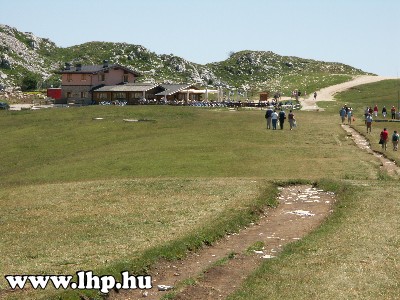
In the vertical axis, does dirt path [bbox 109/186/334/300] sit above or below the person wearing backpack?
below

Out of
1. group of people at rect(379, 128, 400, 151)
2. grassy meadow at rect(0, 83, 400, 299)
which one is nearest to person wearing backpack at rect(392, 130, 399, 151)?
group of people at rect(379, 128, 400, 151)

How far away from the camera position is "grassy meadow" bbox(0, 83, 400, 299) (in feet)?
80.6

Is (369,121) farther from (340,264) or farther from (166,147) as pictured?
(340,264)

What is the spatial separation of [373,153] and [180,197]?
28481 mm

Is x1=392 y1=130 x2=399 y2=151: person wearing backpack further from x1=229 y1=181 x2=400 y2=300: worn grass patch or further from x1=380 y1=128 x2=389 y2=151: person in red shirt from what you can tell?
x1=229 y1=181 x2=400 y2=300: worn grass patch

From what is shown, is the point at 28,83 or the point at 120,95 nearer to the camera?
the point at 120,95

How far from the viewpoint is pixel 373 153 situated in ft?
211

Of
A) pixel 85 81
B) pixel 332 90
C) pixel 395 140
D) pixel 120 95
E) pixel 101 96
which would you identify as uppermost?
pixel 85 81

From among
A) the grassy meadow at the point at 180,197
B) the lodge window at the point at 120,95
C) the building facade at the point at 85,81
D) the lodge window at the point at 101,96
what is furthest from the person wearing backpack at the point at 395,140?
the building facade at the point at 85,81

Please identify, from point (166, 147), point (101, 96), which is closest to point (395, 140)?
point (166, 147)

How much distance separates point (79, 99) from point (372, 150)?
101 metres

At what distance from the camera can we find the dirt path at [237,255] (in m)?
22.7

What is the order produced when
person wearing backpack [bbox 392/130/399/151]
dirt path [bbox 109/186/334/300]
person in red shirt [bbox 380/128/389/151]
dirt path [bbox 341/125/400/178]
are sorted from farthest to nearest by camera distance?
person wearing backpack [bbox 392/130/399/151], person in red shirt [bbox 380/128/389/151], dirt path [bbox 341/125/400/178], dirt path [bbox 109/186/334/300]

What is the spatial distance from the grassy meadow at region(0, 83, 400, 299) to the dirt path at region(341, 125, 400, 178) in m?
1.19
